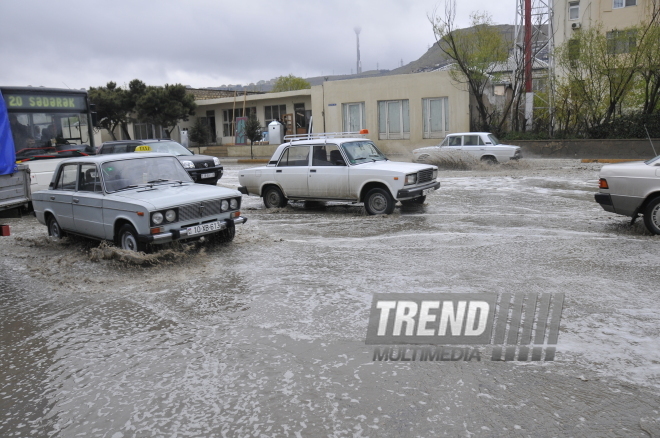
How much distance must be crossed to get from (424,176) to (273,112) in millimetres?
30211

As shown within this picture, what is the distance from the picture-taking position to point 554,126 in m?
27.4

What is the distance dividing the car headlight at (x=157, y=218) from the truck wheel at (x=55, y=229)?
2.84 m

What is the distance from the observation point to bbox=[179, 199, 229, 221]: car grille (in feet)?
26.7

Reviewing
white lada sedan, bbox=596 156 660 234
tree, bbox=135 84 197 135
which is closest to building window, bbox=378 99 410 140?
tree, bbox=135 84 197 135

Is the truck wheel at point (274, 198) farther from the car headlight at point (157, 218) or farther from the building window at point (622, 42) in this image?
the building window at point (622, 42)

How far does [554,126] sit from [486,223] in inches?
754

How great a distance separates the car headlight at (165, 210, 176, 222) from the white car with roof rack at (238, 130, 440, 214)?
4.46m

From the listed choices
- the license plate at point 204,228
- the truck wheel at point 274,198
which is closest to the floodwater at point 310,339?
the license plate at point 204,228

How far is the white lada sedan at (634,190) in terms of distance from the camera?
873 cm

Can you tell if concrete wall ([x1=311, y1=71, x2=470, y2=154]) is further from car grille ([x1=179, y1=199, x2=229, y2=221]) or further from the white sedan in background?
car grille ([x1=179, y1=199, x2=229, y2=221])

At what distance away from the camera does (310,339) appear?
509 cm

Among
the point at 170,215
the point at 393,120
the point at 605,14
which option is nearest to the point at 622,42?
the point at 605,14

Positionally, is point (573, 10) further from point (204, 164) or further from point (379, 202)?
point (379, 202)

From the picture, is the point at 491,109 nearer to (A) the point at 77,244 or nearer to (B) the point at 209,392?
(A) the point at 77,244
